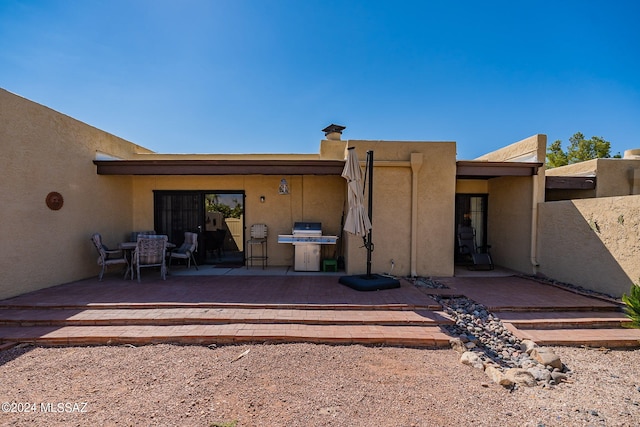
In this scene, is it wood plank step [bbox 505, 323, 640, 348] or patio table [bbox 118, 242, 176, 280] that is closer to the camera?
wood plank step [bbox 505, 323, 640, 348]

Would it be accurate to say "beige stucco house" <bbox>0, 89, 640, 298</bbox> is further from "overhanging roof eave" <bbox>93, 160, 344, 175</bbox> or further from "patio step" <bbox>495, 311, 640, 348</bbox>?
"patio step" <bbox>495, 311, 640, 348</bbox>

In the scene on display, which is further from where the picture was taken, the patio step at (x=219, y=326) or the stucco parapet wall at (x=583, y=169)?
the stucco parapet wall at (x=583, y=169)

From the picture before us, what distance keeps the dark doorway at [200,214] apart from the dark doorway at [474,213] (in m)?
6.99

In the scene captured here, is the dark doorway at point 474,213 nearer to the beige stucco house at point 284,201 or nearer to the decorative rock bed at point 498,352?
the beige stucco house at point 284,201

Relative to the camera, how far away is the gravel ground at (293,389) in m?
2.46

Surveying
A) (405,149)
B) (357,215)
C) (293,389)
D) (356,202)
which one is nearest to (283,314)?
(293,389)

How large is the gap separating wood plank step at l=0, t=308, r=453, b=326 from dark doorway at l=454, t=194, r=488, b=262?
538 cm

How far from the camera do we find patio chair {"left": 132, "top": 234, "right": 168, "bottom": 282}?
653 cm

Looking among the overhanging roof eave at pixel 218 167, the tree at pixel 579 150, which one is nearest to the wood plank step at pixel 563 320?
the overhanging roof eave at pixel 218 167

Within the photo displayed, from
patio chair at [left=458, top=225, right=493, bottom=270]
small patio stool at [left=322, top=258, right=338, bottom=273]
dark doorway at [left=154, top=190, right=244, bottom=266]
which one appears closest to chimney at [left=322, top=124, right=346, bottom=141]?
dark doorway at [left=154, top=190, right=244, bottom=266]

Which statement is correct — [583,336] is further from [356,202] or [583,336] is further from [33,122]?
[33,122]

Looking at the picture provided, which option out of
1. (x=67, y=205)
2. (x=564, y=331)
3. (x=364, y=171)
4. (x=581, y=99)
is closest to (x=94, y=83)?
(x=67, y=205)

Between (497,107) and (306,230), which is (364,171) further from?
(497,107)

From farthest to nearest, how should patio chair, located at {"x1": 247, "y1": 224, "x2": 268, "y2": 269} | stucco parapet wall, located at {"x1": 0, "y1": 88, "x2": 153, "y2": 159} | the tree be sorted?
the tree
patio chair, located at {"x1": 247, "y1": 224, "x2": 268, "y2": 269}
stucco parapet wall, located at {"x1": 0, "y1": 88, "x2": 153, "y2": 159}
